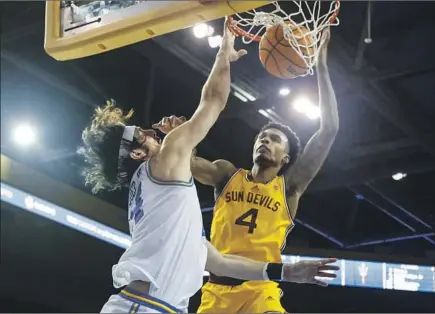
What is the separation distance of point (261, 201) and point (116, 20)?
4.38 feet

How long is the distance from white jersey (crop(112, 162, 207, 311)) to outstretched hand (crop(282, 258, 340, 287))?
51cm

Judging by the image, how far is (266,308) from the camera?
3.81 metres

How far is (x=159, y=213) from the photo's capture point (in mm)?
2932

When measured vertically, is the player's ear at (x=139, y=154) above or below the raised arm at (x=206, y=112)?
below

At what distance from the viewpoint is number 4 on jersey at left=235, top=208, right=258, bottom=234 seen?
399 cm

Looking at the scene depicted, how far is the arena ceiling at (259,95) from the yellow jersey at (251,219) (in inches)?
113

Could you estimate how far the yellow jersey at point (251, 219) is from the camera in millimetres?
3942

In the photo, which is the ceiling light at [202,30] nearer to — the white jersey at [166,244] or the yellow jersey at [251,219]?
the yellow jersey at [251,219]

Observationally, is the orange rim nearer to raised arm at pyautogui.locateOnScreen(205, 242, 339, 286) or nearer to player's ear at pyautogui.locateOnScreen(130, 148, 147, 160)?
player's ear at pyautogui.locateOnScreen(130, 148, 147, 160)

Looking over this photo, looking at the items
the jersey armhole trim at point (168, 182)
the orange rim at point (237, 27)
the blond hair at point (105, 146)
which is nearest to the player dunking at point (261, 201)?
the orange rim at point (237, 27)

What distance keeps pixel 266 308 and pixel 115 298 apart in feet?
Answer: 3.89

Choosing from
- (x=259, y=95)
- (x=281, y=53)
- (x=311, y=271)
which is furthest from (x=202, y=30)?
(x=311, y=271)

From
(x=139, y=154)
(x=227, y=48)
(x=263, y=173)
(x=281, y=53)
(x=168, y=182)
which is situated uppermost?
(x=281, y=53)

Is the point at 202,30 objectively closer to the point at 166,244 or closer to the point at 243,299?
the point at 243,299
